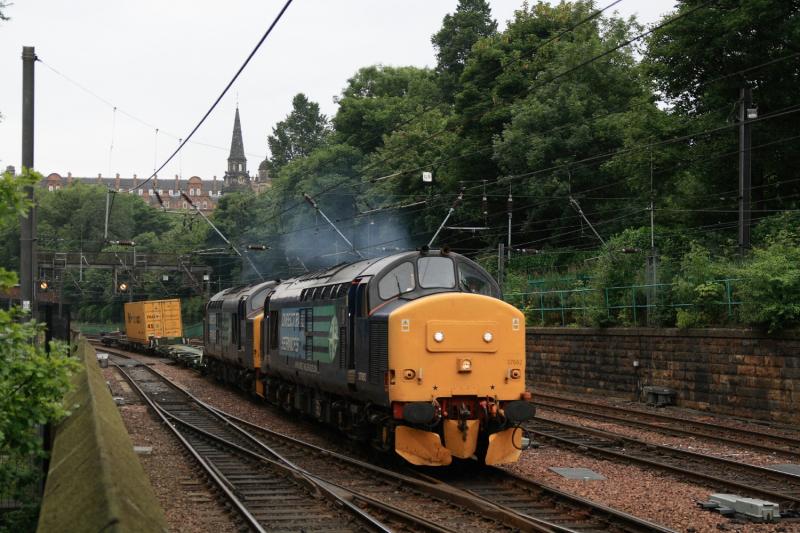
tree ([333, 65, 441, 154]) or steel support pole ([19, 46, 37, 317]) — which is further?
tree ([333, 65, 441, 154])

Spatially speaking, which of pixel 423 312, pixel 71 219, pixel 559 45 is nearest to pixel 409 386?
pixel 423 312

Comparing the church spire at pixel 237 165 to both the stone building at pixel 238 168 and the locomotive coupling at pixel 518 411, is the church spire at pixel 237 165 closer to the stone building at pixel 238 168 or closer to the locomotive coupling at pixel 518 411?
the stone building at pixel 238 168

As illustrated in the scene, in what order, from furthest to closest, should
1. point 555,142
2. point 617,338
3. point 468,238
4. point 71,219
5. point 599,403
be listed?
point 71,219 → point 468,238 → point 555,142 → point 617,338 → point 599,403

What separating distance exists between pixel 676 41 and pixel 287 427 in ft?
68.9

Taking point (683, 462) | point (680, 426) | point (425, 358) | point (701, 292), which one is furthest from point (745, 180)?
point (425, 358)

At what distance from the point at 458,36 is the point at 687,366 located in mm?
53500

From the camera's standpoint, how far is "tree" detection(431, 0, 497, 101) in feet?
236

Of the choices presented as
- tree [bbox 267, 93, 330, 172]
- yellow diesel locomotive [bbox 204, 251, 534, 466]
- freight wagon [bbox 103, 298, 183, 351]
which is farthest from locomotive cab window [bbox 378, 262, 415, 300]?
tree [bbox 267, 93, 330, 172]

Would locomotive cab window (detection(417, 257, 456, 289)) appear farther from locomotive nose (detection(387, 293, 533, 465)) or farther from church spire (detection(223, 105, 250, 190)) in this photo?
church spire (detection(223, 105, 250, 190))

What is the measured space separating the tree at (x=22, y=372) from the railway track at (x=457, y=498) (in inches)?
169

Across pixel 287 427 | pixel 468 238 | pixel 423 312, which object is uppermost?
pixel 468 238

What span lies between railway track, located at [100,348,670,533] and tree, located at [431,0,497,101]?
190ft

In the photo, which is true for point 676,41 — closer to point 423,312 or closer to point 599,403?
point 599,403

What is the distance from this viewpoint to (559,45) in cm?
4809
